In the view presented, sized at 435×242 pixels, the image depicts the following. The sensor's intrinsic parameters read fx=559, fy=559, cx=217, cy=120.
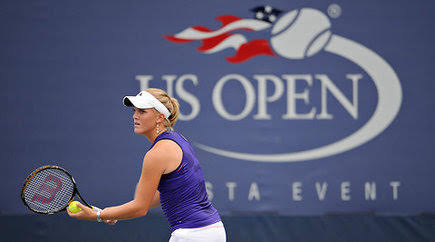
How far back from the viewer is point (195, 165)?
2.75m

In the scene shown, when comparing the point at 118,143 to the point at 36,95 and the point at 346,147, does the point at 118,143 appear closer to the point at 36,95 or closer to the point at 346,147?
the point at 36,95

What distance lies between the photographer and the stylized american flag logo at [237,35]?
17.8ft

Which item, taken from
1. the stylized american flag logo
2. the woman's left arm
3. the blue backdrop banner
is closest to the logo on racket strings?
the woman's left arm

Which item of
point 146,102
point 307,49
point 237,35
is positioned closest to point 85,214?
point 146,102

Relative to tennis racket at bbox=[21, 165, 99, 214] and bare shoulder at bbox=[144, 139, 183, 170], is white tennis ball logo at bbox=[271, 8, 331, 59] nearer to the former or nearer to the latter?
tennis racket at bbox=[21, 165, 99, 214]

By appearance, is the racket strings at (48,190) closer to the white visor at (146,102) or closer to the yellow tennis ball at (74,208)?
the yellow tennis ball at (74,208)

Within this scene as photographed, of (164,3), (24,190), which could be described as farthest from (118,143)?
Result: (24,190)

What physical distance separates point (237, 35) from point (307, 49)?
694 mm

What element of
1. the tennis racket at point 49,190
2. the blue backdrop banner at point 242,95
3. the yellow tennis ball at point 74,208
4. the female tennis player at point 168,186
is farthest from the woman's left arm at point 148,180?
the blue backdrop banner at point 242,95

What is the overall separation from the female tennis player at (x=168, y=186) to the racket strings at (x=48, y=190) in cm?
50

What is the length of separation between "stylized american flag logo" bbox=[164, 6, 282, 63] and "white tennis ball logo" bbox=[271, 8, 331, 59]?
0.29 ft

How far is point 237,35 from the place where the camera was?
545 cm

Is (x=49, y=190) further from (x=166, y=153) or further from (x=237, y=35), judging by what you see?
(x=237, y=35)

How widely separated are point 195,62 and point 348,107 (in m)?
1.55
